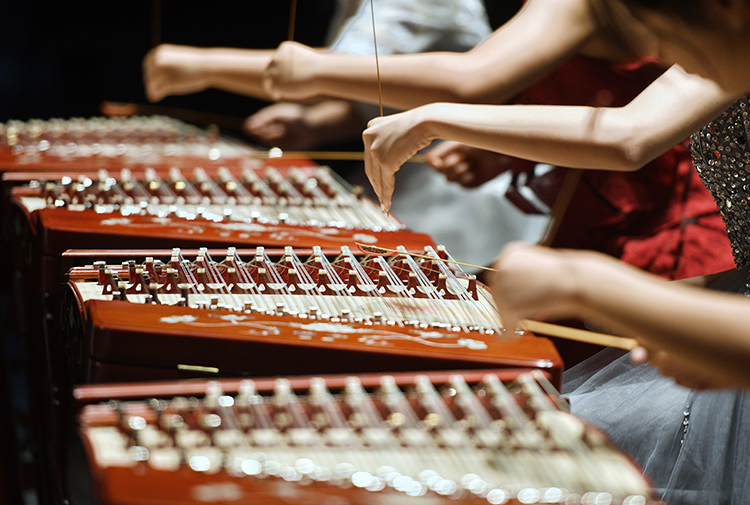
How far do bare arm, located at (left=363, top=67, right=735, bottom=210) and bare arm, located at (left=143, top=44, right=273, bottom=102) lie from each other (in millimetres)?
743

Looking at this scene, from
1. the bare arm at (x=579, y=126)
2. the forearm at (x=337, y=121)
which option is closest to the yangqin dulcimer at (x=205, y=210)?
the bare arm at (x=579, y=126)

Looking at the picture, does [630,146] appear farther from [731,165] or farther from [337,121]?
[337,121]

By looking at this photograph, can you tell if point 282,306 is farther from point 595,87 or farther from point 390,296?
point 595,87

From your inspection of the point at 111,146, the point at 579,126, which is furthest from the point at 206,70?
the point at 579,126

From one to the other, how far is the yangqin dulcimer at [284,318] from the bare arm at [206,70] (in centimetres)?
75

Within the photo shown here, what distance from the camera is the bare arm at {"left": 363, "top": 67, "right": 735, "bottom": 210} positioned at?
3.39 feet

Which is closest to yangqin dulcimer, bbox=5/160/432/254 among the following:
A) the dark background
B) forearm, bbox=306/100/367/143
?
forearm, bbox=306/100/367/143

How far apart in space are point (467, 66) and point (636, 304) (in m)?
0.80

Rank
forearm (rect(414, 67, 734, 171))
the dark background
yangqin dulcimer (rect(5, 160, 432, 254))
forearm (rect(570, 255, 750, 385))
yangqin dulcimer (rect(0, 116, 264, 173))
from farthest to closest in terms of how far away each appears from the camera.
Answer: the dark background, yangqin dulcimer (rect(0, 116, 264, 173)), yangqin dulcimer (rect(5, 160, 432, 254)), forearm (rect(414, 67, 734, 171)), forearm (rect(570, 255, 750, 385))

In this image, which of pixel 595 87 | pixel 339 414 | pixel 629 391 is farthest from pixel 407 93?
pixel 339 414

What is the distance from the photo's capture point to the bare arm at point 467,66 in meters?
1.30

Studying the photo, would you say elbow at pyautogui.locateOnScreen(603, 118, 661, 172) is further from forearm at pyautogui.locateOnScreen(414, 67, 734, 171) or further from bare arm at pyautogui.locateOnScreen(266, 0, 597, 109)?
bare arm at pyautogui.locateOnScreen(266, 0, 597, 109)

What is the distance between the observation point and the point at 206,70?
192 centimetres

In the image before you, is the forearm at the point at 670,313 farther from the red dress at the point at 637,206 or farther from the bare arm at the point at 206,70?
the bare arm at the point at 206,70
